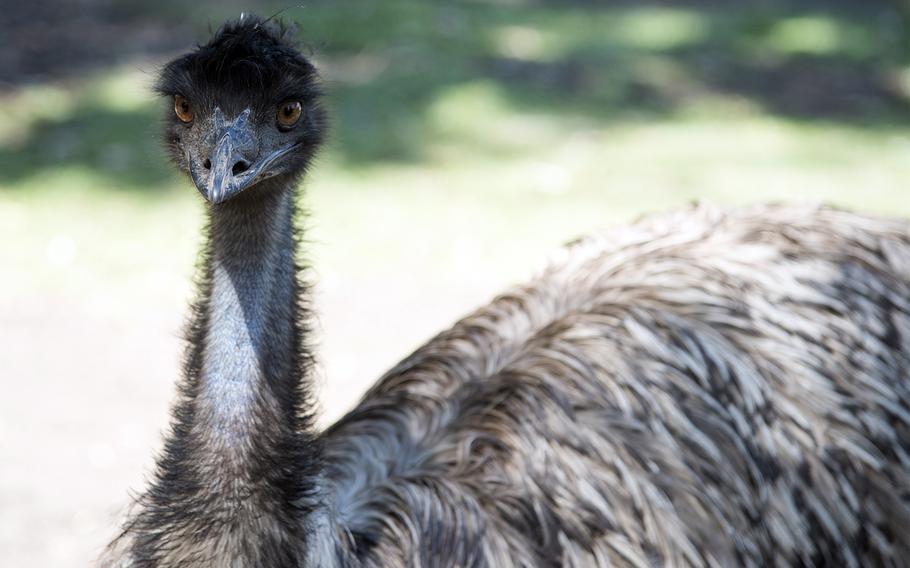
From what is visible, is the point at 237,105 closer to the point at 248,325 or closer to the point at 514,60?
the point at 248,325

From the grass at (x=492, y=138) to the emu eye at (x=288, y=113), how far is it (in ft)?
11.6

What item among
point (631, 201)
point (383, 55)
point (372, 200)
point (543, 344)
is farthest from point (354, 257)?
point (543, 344)

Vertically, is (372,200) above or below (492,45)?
below

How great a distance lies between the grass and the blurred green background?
0.02 metres

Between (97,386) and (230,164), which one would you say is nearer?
(230,164)

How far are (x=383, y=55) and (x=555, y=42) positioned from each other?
54.1 inches

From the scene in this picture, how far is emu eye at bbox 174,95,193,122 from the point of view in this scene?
2464mm

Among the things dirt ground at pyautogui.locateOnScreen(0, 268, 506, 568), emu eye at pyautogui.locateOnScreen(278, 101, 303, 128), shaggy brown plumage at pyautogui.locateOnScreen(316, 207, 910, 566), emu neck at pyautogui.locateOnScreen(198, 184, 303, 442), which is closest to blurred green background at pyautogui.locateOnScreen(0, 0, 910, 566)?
dirt ground at pyautogui.locateOnScreen(0, 268, 506, 568)

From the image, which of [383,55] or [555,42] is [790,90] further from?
[383,55]

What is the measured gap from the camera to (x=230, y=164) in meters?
2.34

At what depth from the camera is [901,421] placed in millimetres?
2990

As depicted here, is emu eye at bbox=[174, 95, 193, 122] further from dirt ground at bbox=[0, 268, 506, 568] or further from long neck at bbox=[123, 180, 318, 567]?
dirt ground at bbox=[0, 268, 506, 568]

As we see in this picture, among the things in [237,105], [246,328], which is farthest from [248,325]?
[237,105]

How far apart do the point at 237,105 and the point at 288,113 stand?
0.16 metres
